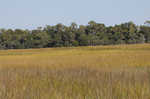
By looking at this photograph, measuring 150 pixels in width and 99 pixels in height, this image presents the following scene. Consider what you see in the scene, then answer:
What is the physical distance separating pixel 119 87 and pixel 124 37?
176ft

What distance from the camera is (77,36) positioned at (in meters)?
55.6

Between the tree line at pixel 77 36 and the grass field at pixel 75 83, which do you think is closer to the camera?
the grass field at pixel 75 83

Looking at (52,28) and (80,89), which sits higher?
(52,28)

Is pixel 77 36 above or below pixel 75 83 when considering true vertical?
above

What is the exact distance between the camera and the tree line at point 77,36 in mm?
52844

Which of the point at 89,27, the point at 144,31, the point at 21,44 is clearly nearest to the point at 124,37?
the point at 144,31

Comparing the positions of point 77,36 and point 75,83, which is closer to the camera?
point 75,83

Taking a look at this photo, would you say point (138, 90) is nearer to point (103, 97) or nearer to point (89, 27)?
point (103, 97)

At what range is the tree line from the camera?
5284cm

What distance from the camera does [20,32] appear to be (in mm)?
61281

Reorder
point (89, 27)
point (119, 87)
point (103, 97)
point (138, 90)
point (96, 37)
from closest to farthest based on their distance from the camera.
→ point (103, 97) → point (138, 90) → point (119, 87) → point (96, 37) → point (89, 27)

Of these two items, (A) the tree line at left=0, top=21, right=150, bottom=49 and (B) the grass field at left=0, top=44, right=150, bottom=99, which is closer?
(B) the grass field at left=0, top=44, right=150, bottom=99

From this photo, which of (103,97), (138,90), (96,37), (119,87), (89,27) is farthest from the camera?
(89,27)

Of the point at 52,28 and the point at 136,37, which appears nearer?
the point at 136,37
